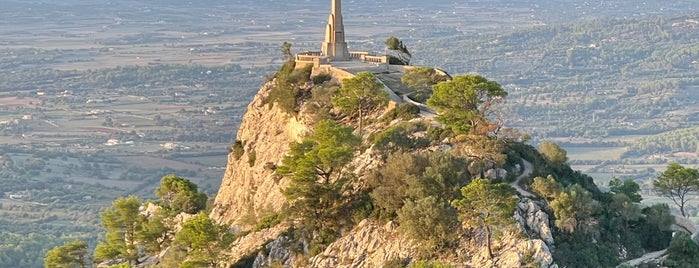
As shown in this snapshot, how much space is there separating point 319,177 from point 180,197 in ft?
56.9

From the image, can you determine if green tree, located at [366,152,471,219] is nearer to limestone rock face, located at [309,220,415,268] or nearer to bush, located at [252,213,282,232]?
limestone rock face, located at [309,220,415,268]

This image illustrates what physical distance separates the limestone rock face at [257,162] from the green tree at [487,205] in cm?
1445

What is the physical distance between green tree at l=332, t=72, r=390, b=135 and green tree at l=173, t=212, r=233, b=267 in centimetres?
1210

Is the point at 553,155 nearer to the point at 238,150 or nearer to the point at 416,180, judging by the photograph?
the point at 416,180

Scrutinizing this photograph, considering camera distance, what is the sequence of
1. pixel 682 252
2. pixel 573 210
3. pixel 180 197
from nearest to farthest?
pixel 573 210 → pixel 682 252 → pixel 180 197

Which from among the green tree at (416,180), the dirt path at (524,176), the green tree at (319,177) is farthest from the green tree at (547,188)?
the green tree at (319,177)

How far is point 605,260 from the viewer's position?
55.2 meters

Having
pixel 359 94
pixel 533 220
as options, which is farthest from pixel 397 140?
pixel 533 220

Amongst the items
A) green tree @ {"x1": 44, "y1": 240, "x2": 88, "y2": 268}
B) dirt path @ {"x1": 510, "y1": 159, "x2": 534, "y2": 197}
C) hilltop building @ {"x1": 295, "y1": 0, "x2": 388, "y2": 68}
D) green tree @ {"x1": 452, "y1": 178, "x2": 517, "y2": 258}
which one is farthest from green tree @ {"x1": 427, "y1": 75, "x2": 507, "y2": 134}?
green tree @ {"x1": 44, "y1": 240, "x2": 88, "y2": 268}

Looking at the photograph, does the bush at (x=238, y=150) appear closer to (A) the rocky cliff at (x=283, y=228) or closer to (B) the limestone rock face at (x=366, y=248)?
(A) the rocky cliff at (x=283, y=228)

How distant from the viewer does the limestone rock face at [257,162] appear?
6962 cm

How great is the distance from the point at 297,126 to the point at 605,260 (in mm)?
21967

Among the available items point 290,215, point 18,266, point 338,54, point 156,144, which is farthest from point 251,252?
point 156,144

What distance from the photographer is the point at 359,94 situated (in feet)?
229
